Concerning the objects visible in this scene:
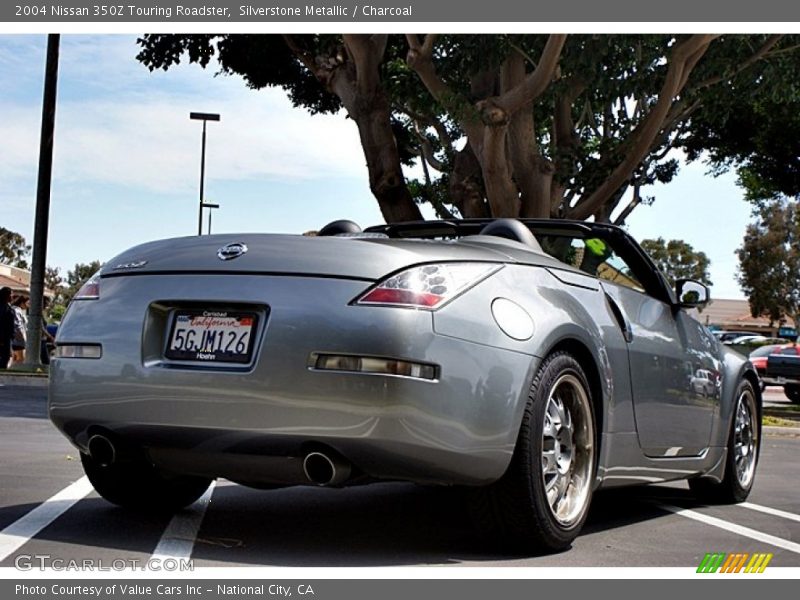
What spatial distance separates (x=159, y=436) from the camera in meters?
4.82

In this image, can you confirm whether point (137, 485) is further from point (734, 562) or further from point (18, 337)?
point (18, 337)

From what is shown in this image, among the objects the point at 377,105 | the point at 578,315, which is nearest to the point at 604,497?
the point at 578,315

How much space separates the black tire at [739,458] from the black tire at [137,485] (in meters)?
2.98

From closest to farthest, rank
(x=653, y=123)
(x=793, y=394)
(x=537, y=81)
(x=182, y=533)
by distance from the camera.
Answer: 1. (x=182, y=533)
2. (x=537, y=81)
3. (x=653, y=123)
4. (x=793, y=394)

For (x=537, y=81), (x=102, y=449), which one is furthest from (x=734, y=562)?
(x=537, y=81)

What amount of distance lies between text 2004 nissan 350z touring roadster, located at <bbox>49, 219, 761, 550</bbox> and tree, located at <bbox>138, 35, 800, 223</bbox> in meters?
9.09

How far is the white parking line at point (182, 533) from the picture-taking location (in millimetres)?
4664

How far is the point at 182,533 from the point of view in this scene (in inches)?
204

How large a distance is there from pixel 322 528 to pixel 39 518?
3.98ft

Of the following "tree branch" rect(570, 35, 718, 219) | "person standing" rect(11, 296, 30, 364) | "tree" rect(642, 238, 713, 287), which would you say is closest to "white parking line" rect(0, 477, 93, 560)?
"tree branch" rect(570, 35, 718, 219)

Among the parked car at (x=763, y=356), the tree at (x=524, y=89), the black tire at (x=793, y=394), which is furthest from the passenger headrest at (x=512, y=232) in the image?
the black tire at (x=793, y=394)

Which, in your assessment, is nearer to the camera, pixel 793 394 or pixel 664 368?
pixel 664 368

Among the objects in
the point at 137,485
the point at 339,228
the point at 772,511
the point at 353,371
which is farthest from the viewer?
the point at 772,511

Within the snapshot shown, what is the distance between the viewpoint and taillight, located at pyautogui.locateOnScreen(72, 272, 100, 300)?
520 cm
